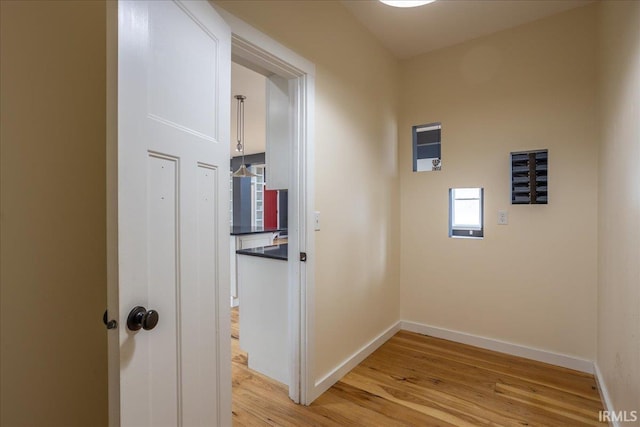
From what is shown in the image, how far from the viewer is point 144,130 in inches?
36.5

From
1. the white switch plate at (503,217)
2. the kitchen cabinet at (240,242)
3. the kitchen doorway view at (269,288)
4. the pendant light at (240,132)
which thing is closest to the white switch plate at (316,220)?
the kitchen doorway view at (269,288)

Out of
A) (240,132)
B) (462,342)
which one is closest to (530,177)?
(462,342)

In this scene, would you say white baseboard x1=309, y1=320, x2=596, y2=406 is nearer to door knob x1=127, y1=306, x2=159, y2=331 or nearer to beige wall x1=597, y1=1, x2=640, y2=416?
beige wall x1=597, y1=1, x2=640, y2=416

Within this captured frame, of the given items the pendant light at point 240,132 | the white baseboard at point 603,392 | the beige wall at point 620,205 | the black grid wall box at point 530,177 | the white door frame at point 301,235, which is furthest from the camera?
the pendant light at point 240,132

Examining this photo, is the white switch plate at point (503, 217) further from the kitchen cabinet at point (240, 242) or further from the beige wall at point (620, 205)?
the kitchen cabinet at point (240, 242)

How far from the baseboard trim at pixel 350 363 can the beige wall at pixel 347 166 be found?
1.7 inches

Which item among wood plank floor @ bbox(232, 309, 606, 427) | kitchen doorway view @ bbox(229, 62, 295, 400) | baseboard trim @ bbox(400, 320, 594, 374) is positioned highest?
kitchen doorway view @ bbox(229, 62, 295, 400)

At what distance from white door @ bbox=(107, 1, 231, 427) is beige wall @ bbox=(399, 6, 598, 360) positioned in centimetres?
223

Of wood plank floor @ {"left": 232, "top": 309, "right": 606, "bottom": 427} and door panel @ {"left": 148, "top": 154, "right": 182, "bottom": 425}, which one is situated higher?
door panel @ {"left": 148, "top": 154, "right": 182, "bottom": 425}

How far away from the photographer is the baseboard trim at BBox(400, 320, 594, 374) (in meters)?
2.37

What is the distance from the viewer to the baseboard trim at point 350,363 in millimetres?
2066

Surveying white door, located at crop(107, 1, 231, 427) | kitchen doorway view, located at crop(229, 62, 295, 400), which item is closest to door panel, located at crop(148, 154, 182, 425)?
white door, located at crop(107, 1, 231, 427)

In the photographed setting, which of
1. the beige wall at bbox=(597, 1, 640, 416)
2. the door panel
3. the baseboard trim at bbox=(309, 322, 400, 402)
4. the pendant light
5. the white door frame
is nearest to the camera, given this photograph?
the door panel

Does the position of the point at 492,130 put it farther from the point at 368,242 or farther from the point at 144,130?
the point at 144,130
